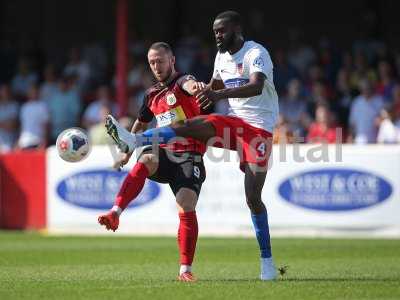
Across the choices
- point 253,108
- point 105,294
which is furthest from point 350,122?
point 105,294

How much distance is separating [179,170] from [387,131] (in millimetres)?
8028

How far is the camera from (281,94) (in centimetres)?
1986

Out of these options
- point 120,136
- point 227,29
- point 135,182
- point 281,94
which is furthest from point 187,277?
point 281,94

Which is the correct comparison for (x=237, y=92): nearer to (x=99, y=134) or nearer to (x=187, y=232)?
(x=187, y=232)

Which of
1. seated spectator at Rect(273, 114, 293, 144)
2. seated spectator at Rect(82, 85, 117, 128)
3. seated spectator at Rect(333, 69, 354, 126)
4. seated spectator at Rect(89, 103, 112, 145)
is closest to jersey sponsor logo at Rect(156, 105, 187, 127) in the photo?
seated spectator at Rect(273, 114, 293, 144)

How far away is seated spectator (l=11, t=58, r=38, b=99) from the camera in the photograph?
883 inches

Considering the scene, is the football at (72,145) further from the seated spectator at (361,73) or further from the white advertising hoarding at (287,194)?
the seated spectator at (361,73)

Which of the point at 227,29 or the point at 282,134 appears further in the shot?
the point at 282,134

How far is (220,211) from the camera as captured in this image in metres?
16.1

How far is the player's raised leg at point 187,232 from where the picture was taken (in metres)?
9.56

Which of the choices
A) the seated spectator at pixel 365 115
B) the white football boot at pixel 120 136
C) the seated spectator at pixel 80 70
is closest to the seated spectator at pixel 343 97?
the seated spectator at pixel 365 115

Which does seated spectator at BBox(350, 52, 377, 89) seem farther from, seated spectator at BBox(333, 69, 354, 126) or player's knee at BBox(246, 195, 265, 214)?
player's knee at BBox(246, 195, 265, 214)

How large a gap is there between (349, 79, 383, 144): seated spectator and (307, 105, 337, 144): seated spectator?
3.27ft

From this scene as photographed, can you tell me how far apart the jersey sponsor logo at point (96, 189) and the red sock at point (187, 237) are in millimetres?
6862
